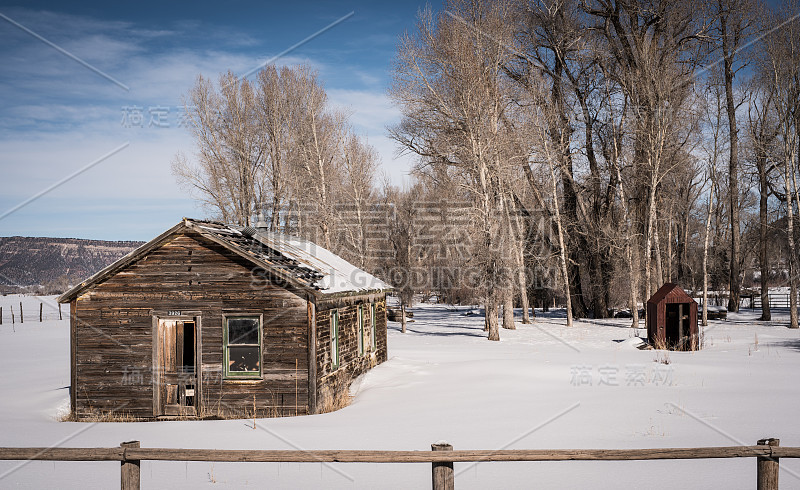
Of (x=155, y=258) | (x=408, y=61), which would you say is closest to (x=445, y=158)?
(x=408, y=61)

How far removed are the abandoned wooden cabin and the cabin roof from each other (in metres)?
0.04

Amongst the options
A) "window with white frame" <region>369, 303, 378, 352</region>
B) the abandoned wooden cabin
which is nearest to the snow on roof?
"window with white frame" <region>369, 303, 378, 352</region>

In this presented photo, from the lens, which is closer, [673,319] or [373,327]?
[373,327]

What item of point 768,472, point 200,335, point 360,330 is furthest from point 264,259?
point 768,472

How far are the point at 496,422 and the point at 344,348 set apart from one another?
5.61 metres

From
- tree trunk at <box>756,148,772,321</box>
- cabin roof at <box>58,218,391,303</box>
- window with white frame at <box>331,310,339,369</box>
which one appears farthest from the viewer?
tree trunk at <box>756,148,772,321</box>

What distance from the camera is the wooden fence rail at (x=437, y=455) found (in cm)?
551

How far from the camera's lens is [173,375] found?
1332 cm

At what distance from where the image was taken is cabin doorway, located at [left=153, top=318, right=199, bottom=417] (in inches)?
520

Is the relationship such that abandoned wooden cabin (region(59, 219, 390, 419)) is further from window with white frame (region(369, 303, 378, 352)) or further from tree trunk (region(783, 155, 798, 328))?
tree trunk (region(783, 155, 798, 328))

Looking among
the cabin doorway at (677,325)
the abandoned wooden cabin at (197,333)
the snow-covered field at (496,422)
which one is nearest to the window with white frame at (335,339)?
the abandoned wooden cabin at (197,333)

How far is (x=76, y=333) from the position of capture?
13.4 metres

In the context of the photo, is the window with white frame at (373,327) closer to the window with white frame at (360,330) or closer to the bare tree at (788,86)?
the window with white frame at (360,330)

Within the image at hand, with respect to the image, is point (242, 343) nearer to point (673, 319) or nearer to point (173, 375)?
point (173, 375)
